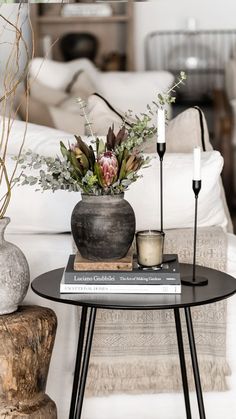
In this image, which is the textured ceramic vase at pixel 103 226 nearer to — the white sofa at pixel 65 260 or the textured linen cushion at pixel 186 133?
the white sofa at pixel 65 260

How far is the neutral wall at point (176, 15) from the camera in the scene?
6797 mm

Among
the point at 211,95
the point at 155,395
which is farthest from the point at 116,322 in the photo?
the point at 211,95

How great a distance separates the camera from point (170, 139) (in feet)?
9.47

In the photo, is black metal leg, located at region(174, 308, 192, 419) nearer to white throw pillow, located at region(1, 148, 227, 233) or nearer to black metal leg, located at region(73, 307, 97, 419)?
black metal leg, located at region(73, 307, 97, 419)

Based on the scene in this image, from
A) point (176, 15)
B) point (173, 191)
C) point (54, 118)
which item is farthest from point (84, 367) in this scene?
point (176, 15)

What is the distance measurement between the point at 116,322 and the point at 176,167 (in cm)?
47

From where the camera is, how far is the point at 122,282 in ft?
Result: 7.04

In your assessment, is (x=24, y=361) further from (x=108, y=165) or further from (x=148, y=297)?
(x=108, y=165)

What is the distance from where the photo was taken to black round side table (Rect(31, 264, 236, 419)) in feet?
6.72

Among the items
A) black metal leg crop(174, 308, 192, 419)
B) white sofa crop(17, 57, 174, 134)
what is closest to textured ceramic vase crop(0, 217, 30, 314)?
black metal leg crop(174, 308, 192, 419)

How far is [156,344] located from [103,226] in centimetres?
48

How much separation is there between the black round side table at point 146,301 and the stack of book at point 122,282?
0.02m

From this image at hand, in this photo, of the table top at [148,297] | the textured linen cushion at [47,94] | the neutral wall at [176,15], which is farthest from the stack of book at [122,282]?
the neutral wall at [176,15]

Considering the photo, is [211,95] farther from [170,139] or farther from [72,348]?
[72,348]
